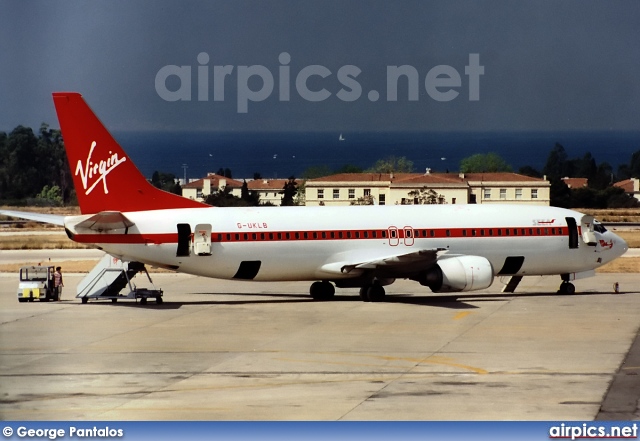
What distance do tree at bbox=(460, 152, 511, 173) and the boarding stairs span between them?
208 ft

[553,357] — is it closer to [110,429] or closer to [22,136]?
[110,429]

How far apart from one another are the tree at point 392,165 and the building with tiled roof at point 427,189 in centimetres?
1296

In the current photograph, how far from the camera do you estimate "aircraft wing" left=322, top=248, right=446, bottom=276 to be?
47531mm

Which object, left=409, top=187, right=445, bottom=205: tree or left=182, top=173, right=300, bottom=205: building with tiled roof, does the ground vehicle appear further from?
left=182, top=173, right=300, bottom=205: building with tiled roof

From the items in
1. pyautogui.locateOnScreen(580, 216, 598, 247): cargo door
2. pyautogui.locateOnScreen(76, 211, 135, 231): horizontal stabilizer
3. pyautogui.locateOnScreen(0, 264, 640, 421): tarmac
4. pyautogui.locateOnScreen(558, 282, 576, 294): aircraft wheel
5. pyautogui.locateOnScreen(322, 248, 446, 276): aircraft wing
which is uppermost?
pyautogui.locateOnScreen(76, 211, 135, 231): horizontal stabilizer

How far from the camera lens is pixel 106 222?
4662cm

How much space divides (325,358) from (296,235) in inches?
606

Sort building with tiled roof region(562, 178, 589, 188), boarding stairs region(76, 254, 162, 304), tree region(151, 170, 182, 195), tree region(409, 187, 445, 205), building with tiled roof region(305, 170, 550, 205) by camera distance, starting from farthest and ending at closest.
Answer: building with tiled roof region(562, 178, 589, 188), tree region(151, 170, 182, 195), tree region(409, 187, 445, 205), building with tiled roof region(305, 170, 550, 205), boarding stairs region(76, 254, 162, 304)

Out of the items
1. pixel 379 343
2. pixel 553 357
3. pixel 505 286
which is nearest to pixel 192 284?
pixel 505 286

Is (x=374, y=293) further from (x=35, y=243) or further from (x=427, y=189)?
(x=427, y=189)

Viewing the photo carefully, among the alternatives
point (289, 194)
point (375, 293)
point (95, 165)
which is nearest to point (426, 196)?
point (289, 194)

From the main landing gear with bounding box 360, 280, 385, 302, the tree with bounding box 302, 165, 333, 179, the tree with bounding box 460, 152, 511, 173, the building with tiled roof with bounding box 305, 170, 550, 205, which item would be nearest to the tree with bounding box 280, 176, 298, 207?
the tree with bounding box 302, 165, 333, 179

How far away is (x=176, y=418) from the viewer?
2472 centimetres

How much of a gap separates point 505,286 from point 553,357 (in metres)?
22.1
